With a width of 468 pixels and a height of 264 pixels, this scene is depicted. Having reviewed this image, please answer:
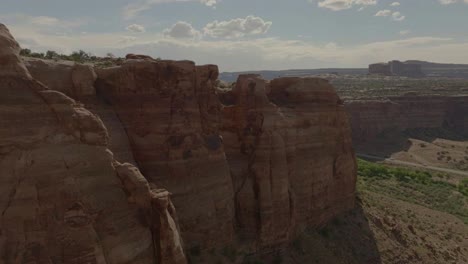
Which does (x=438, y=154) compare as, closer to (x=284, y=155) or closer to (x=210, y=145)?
(x=284, y=155)

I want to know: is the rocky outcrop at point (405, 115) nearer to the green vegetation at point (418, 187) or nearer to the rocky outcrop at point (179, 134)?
the green vegetation at point (418, 187)

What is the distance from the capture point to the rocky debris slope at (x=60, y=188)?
1688 cm

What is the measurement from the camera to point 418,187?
242 ft

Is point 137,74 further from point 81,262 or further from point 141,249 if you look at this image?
point 81,262

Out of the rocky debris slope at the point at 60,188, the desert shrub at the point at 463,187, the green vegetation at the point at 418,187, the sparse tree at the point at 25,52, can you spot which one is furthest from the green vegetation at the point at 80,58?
the desert shrub at the point at 463,187

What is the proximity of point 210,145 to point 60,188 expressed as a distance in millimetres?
11572

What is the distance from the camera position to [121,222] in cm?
1972

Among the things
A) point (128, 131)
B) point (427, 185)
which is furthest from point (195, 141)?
point (427, 185)

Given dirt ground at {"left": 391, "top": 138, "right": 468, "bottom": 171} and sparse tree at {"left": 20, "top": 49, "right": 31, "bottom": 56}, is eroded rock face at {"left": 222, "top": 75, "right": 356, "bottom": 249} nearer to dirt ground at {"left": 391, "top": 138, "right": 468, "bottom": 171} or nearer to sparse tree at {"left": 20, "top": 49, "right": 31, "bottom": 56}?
sparse tree at {"left": 20, "top": 49, "right": 31, "bottom": 56}

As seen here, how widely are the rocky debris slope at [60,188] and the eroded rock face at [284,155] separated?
11736 millimetres

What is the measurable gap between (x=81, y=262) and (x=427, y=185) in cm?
6981

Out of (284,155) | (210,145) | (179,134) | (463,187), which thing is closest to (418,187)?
(463,187)

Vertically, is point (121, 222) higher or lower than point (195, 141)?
lower

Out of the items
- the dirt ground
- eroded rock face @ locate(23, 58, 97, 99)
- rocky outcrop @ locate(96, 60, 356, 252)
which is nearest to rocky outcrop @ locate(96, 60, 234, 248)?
rocky outcrop @ locate(96, 60, 356, 252)
